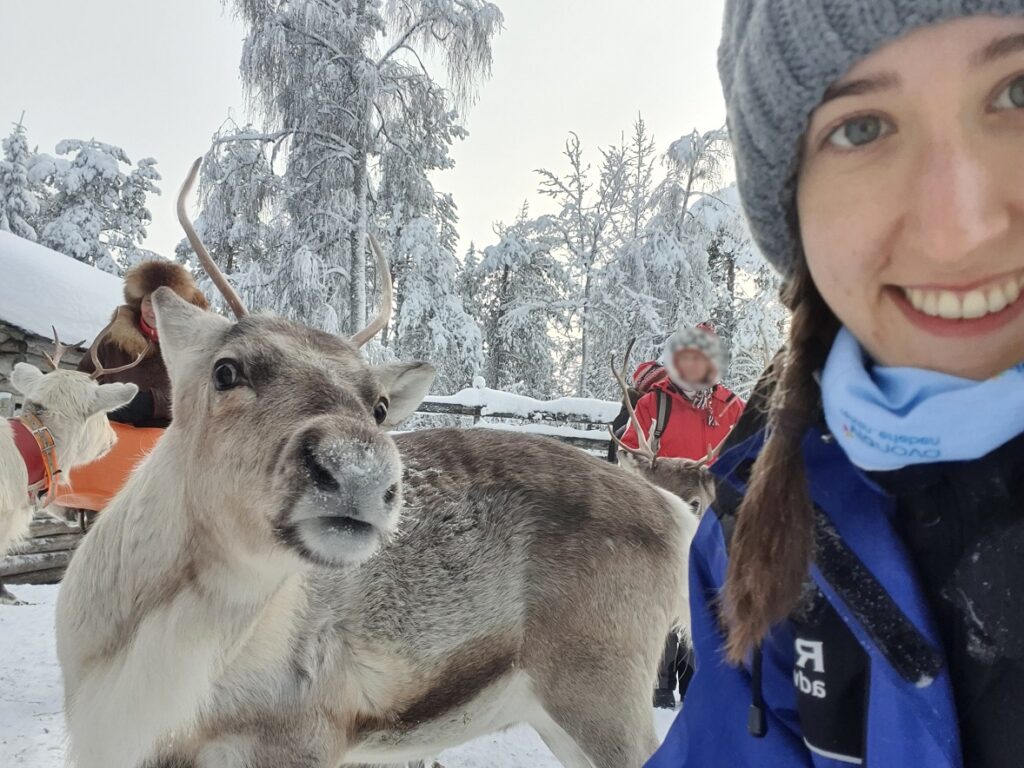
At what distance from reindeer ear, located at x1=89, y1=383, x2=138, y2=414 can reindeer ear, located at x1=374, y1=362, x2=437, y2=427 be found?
7.24 feet

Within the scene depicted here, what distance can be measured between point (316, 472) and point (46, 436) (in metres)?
2.84

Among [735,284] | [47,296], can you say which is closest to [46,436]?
[47,296]

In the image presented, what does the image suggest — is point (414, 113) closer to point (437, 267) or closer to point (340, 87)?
point (340, 87)

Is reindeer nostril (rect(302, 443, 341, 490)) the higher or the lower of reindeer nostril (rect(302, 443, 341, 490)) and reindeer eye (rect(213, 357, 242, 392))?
the lower

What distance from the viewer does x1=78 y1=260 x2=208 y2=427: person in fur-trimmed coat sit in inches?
182

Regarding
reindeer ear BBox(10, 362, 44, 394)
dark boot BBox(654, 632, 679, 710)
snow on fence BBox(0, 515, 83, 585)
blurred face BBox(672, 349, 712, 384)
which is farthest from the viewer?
snow on fence BBox(0, 515, 83, 585)

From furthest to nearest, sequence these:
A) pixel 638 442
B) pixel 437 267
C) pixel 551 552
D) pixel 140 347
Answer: pixel 437 267
pixel 638 442
pixel 140 347
pixel 551 552

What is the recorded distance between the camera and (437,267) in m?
16.8

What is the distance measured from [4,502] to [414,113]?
40.4 feet

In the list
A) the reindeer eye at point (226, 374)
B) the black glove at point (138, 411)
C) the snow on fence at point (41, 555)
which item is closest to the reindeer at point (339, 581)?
the reindeer eye at point (226, 374)

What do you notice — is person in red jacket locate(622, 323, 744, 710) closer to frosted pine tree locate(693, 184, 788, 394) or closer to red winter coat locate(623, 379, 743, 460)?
red winter coat locate(623, 379, 743, 460)

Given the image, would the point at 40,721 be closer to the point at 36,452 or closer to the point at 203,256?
the point at 36,452

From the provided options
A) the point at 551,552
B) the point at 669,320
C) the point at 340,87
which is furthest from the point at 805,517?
the point at 669,320

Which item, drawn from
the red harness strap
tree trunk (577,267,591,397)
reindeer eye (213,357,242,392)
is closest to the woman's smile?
reindeer eye (213,357,242,392)
